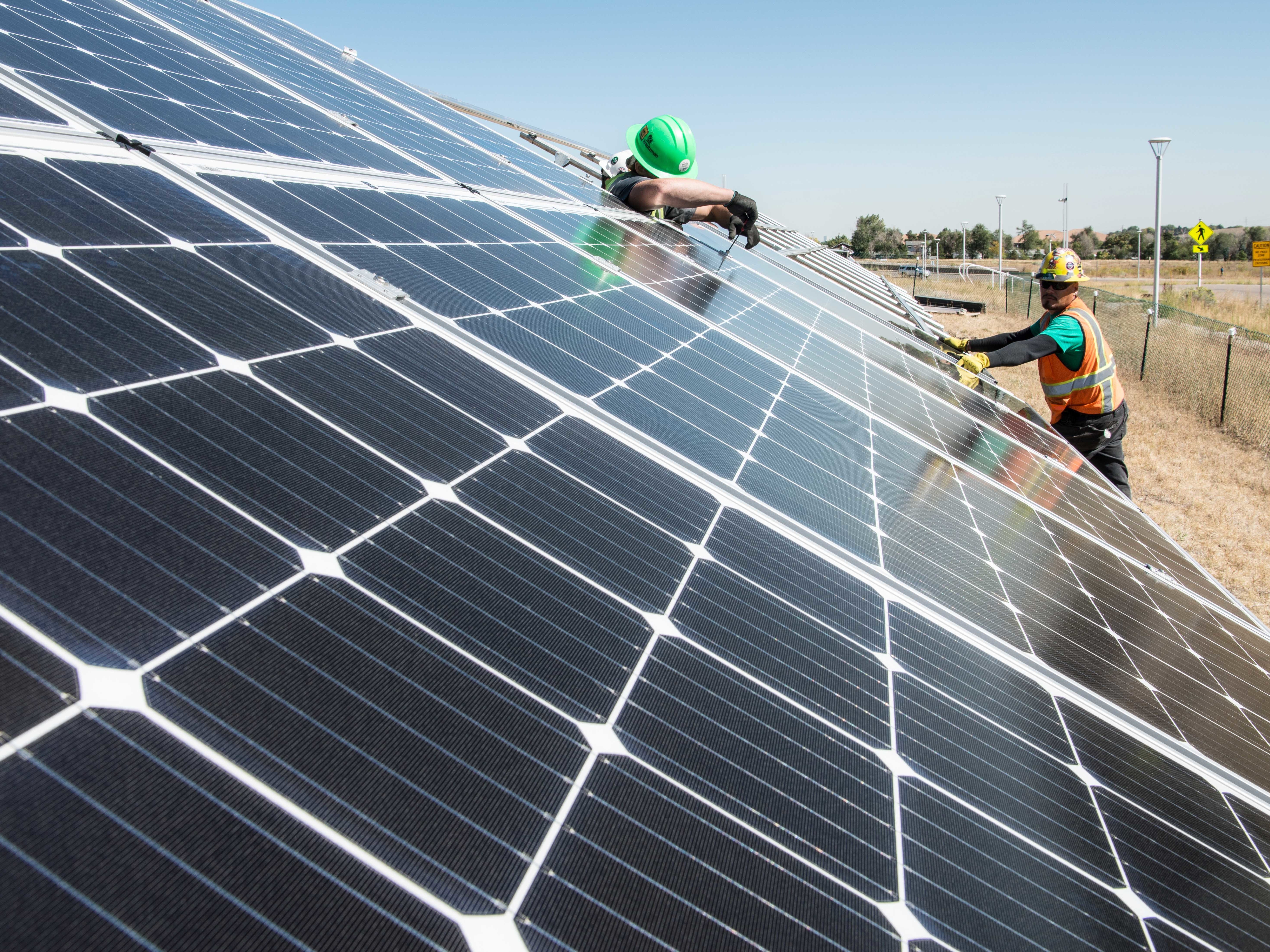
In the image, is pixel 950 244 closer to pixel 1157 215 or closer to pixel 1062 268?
pixel 1157 215

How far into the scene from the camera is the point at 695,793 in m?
2.24

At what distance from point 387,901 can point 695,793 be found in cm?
94

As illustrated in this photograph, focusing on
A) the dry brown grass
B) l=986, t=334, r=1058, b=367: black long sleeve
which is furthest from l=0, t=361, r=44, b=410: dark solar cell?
the dry brown grass

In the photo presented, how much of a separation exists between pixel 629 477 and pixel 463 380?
0.92 m

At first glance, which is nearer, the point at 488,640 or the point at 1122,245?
the point at 488,640

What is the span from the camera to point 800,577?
3631 millimetres

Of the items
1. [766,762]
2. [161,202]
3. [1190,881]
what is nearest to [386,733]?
[766,762]

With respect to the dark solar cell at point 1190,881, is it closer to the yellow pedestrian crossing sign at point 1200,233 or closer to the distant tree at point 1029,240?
the yellow pedestrian crossing sign at point 1200,233

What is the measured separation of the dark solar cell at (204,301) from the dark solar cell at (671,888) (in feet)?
7.09

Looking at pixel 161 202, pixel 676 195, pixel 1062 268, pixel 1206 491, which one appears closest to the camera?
pixel 161 202

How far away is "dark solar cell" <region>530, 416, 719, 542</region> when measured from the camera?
352 centimetres

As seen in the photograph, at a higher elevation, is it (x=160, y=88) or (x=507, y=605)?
(x=160, y=88)

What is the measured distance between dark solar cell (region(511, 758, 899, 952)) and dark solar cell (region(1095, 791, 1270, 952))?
1.49 metres

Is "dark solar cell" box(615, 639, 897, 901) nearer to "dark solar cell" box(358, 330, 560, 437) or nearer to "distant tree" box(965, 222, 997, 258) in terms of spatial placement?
"dark solar cell" box(358, 330, 560, 437)
